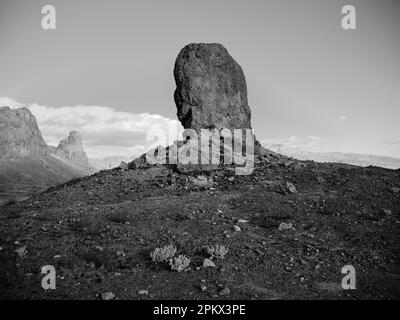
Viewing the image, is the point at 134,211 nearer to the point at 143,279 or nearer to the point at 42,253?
the point at 42,253

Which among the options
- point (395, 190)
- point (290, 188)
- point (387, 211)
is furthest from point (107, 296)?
point (395, 190)

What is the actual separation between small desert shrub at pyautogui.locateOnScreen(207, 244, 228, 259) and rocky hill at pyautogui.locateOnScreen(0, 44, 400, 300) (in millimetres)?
29

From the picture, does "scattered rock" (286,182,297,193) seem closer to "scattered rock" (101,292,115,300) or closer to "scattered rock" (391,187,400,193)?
"scattered rock" (391,187,400,193)

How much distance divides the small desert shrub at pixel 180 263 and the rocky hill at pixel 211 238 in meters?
0.03

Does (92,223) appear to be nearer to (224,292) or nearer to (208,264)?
(208,264)

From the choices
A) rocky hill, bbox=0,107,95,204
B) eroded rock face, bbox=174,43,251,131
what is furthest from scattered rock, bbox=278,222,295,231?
rocky hill, bbox=0,107,95,204

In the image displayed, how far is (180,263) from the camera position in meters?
8.08

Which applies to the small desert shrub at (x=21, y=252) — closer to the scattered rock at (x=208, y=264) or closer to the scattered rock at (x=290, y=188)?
the scattered rock at (x=208, y=264)

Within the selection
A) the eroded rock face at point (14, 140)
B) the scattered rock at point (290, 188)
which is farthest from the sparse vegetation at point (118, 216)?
the eroded rock face at point (14, 140)

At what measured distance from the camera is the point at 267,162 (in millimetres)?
21328

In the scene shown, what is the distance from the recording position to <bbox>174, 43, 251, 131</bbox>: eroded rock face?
23938 millimetres

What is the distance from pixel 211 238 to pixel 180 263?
215cm
